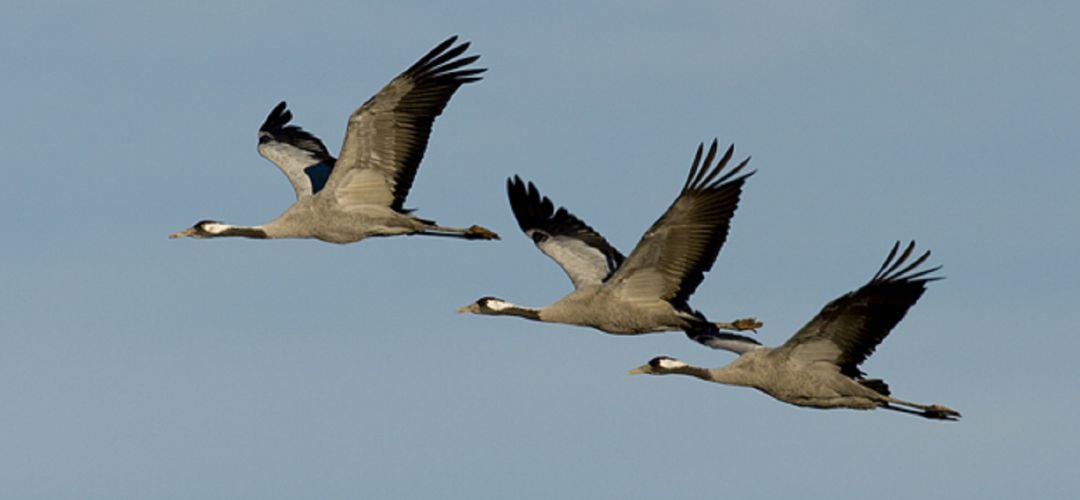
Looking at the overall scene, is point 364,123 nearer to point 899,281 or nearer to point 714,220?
point 714,220

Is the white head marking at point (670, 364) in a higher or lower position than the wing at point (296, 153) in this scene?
lower

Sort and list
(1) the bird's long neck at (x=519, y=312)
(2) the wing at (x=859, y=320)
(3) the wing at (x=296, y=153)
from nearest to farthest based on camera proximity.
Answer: (2) the wing at (x=859, y=320), (1) the bird's long neck at (x=519, y=312), (3) the wing at (x=296, y=153)

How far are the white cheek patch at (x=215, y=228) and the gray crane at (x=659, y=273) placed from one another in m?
3.99

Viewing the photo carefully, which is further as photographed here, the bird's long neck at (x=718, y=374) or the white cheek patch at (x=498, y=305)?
the white cheek patch at (x=498, y=305)

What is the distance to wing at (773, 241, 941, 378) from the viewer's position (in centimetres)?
2311

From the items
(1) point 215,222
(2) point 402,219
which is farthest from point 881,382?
(1) point 215,222

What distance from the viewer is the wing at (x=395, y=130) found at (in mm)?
27281

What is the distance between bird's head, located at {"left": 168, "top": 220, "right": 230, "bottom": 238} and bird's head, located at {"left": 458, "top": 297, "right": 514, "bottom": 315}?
13.0 ft

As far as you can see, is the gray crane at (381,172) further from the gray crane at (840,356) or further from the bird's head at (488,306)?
the gray crane at (840,356)

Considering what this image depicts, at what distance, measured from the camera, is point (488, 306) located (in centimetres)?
2777

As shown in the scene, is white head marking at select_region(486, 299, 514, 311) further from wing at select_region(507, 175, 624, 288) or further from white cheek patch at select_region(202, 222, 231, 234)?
white cheek patch at select_region(202, 222, 231, 234)

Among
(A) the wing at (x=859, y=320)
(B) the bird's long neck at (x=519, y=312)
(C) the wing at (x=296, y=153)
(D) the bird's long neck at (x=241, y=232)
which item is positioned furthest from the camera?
(C) the wing at (x=296, y=153)

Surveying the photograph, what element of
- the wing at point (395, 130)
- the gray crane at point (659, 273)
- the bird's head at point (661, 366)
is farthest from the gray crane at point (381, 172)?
the bird's head at point (661, 366)

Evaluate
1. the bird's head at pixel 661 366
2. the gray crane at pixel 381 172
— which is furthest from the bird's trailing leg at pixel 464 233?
the bird's head at pixel 661 366
